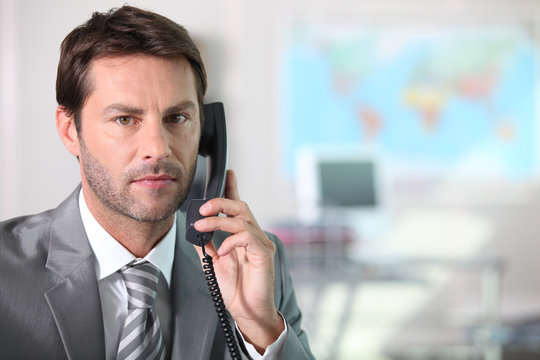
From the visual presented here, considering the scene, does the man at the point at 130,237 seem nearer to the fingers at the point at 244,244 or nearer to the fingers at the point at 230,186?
the fingers at the point at 244,244

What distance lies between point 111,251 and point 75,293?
12 centimetres

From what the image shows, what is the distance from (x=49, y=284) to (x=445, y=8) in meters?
4.49

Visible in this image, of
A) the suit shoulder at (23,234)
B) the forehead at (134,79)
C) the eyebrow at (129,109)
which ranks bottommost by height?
the suit shoulder at (23,234)

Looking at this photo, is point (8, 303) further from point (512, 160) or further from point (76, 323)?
point (512, 160)

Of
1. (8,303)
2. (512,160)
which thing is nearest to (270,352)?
(8,303)

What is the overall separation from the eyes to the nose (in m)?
0.03

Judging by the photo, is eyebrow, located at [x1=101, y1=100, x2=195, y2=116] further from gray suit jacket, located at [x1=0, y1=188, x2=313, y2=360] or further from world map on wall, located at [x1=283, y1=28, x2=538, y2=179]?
world map on wall, located at [x1=283, y1=28, x2=538, y2=179]

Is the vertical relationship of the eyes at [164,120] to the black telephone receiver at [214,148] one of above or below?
above

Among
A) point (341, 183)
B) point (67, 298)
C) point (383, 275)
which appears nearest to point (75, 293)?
point (67, 298)

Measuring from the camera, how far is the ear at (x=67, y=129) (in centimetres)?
121

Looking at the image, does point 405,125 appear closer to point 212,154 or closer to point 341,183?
point 341,183

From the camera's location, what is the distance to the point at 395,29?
4863 mm

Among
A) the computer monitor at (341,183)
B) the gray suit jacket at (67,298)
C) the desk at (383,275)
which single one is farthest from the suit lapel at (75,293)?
the computer monitor at (341,183)

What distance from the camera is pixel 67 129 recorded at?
123 cm
